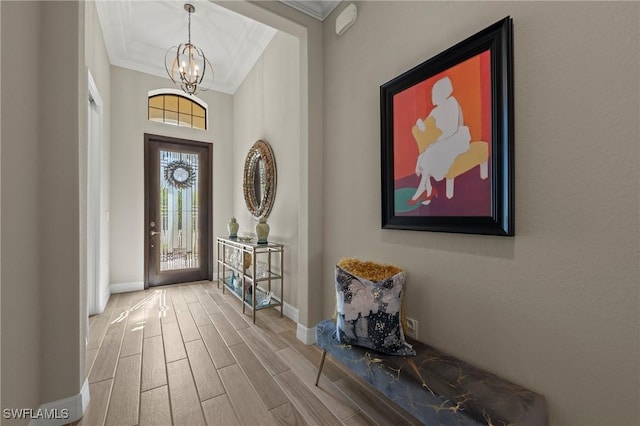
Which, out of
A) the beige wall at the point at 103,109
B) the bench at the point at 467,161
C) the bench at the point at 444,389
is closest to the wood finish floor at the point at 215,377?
the bench at the point at 444,389

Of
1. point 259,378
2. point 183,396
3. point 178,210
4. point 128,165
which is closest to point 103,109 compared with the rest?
point 128,165

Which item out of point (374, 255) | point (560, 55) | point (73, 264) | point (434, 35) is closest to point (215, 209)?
point (73, 264)

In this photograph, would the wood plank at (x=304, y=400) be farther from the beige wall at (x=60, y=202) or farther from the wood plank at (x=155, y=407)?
the beige wall at (x=60, y=202)

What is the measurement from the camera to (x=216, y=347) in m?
2.28

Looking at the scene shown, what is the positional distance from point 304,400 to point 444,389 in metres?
0.89

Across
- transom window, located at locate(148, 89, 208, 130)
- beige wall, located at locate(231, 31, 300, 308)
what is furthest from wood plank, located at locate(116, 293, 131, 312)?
transom window, located at locate(148, 89, 208, 130)

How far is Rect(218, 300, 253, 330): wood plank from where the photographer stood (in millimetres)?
2738

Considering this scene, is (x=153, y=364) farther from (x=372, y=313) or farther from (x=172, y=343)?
(x=372, y=313)

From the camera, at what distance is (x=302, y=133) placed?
8.15 feet

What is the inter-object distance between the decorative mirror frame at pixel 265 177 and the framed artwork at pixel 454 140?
181cm

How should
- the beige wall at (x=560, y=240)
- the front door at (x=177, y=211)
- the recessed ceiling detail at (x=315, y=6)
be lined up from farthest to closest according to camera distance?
the front door at (x=177, y=211) < the recessed ceiling detail at (x=315, y=6) < the beige wall at (x=560, y=240)

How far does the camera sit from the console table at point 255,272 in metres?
2.98

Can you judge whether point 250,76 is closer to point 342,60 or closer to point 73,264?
point 342,60

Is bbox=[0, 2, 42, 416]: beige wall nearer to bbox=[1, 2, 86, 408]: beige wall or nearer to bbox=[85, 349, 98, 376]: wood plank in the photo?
bbox=[1, 2, 86, 408]: beige wall
